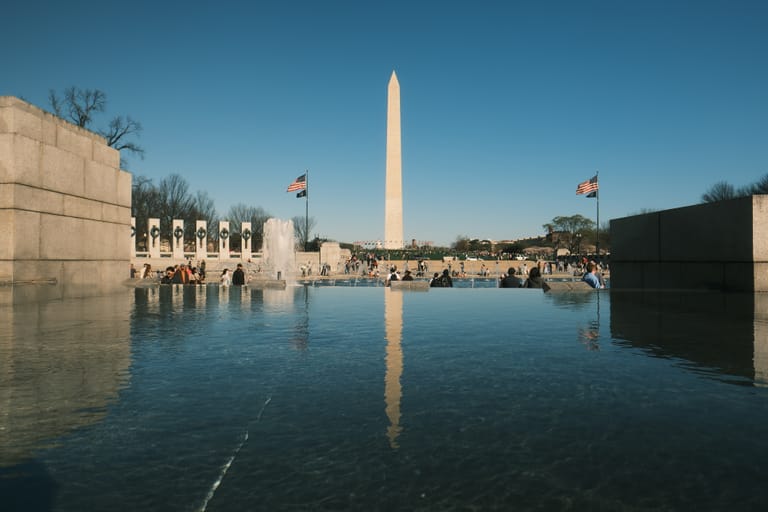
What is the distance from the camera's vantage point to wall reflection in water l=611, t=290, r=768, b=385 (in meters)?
4.21

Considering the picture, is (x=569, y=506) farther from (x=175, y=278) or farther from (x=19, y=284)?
(x=175, y=278)

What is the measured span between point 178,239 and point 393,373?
1835 inches

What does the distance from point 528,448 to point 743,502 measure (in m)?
0.87

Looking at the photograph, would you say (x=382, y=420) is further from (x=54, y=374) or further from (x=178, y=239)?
(x=178, y=239)

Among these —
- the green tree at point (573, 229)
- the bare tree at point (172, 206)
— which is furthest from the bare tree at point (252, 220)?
the green tree at point (573, 229)

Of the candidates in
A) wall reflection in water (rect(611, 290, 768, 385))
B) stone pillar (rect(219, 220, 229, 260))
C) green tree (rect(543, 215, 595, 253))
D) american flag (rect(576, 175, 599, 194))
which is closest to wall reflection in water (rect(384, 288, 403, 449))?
wall reflection in water (rect(611, 290, 768, 385))

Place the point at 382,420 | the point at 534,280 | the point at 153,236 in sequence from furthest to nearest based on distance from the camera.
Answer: the point at 153,236 → the point at 534,280 → the point at 382,420

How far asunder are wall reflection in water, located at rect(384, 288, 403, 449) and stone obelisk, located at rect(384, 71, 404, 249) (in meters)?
49.7

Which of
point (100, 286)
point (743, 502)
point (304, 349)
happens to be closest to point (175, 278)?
point (100, 286)

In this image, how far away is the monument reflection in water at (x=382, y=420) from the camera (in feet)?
6.91

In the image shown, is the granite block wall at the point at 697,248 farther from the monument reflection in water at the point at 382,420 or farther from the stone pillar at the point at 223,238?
the stone pillar at the point at 223,238

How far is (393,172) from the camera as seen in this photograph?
56688mm

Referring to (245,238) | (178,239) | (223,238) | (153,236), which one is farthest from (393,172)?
(153,236)

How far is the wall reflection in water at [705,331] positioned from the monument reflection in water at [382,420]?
0.05 m
